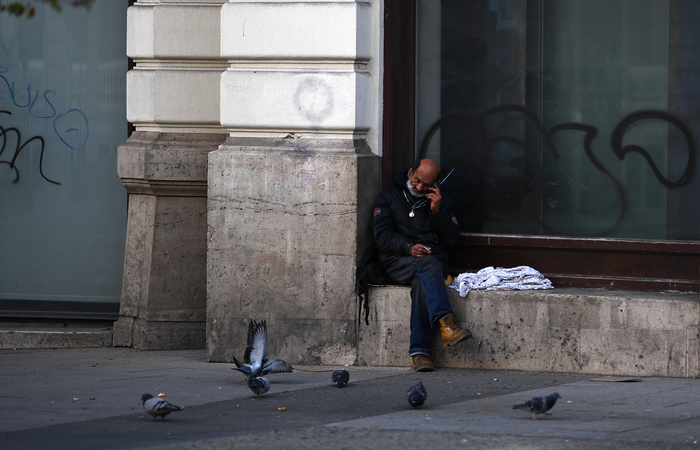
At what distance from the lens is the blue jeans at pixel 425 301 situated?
7.14m

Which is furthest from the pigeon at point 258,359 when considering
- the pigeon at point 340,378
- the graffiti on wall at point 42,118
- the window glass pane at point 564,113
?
the graffiti on wall at point 42,118

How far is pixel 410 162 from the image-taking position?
7.96 meters

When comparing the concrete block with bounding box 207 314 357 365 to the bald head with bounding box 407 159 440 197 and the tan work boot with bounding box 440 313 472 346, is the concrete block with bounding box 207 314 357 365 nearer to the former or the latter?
the tan work boot with bounding box 440 313 472 346

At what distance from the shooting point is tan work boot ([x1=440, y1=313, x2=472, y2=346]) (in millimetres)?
7070

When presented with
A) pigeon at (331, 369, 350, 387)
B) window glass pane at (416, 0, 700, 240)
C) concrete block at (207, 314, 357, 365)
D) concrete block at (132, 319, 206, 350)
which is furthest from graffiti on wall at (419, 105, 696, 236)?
concrete block at (132, 319, 206, 350)

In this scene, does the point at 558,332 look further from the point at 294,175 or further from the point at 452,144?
the point at 294,175

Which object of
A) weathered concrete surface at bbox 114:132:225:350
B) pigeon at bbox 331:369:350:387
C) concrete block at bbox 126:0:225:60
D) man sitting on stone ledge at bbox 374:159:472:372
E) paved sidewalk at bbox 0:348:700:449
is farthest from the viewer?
weathered concrete surface at bbox 114:132:225:350

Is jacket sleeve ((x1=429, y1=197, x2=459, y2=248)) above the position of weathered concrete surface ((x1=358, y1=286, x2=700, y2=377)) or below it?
above

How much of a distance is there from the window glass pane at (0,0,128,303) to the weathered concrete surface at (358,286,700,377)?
272 cm

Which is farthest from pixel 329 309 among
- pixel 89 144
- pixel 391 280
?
pixel 89 144

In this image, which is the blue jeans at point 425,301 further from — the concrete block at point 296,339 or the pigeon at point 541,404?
the pigeon at point 541,404

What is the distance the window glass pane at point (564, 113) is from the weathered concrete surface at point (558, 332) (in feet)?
2.41

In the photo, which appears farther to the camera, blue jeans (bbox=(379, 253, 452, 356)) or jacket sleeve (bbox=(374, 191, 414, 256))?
jacket sleeve (bbox=(374, 191, 414, 256))

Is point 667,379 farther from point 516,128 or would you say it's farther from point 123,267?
point 123,267
